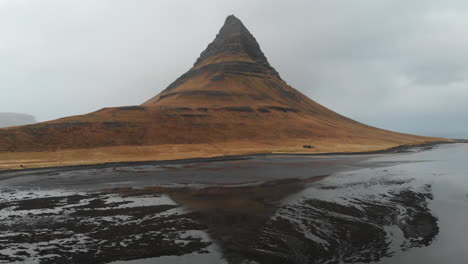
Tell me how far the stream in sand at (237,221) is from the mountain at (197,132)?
2824cm

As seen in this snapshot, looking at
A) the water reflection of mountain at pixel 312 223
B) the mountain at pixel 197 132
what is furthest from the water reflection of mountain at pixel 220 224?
the mountain at pixel 197 132

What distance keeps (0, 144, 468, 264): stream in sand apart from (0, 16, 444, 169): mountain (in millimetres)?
28243

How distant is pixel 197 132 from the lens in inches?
3462

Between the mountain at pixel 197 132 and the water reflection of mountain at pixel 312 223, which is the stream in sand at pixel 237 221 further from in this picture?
the mountain at pixel 197 132

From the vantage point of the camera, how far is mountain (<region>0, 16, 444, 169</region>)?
189ft

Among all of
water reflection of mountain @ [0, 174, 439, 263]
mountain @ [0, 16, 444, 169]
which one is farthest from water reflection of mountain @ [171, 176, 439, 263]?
mountain @ [0, 16, 444, 169]

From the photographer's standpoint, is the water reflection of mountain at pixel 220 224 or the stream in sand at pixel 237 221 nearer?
the stream in sand at pixel 237 221

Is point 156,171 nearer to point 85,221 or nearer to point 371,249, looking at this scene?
point 85,221

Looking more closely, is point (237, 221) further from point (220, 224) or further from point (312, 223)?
point (312, 223)

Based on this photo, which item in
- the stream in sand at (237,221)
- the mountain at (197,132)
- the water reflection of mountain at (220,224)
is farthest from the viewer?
the mountain at (197,132)

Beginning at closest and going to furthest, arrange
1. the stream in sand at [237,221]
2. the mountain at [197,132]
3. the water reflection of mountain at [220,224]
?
the stream in sand at [237,221], the water reflection of mountain at [220,224], the mountain at [197,132]

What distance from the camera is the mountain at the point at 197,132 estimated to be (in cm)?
5771

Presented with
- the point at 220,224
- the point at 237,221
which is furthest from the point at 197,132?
the point at 220,224

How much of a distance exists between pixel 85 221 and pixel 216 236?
926 cm
